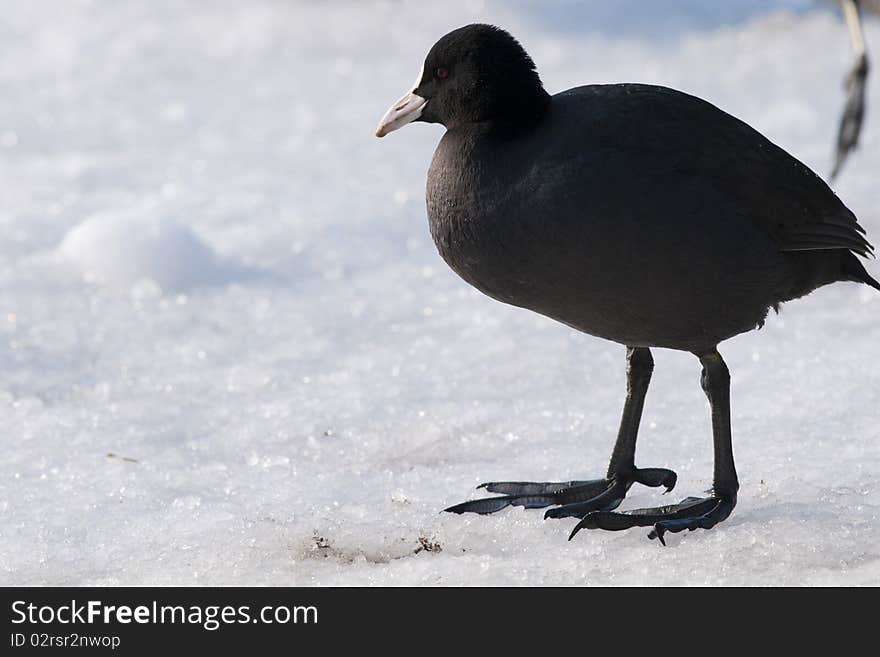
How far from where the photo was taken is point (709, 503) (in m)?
3.54

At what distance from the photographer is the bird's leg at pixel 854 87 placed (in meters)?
4.43

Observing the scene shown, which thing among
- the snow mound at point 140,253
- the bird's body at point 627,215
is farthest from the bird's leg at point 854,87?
the snow mound at point 140,253

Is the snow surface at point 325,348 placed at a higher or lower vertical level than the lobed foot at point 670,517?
higher

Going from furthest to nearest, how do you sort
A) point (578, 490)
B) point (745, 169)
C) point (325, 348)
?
point (325, 348) → point (578, 490) → point (745, 169)

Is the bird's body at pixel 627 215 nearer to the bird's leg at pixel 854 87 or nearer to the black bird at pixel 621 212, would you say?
the black bird at pixel 621 212

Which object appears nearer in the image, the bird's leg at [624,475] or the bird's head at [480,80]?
the bird's head at [480,80]

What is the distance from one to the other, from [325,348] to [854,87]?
2221 millimetres

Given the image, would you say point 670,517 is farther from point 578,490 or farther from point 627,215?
point 627,215

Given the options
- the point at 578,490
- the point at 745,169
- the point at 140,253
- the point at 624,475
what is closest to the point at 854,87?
the point at 745,169

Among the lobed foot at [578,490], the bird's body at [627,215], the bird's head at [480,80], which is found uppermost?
the bird's head at [480,80]

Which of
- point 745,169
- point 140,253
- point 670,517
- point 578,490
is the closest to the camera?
point 745,169

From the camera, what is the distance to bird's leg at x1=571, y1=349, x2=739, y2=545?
3.44 m
